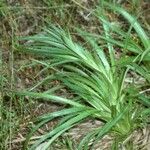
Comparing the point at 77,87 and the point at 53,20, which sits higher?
the point at 53,20

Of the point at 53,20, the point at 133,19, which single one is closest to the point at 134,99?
the point at 133,19

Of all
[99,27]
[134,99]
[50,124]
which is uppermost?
[99,27]

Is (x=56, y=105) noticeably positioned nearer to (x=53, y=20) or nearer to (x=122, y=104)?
(x=122, y=104)

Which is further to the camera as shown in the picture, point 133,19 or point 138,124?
point 133,19

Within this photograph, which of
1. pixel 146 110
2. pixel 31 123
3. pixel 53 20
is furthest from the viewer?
pixel 53 20

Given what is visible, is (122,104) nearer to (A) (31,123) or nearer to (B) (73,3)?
(A) (31,123)

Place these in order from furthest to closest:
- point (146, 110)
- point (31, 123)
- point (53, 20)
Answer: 1. point (53, 20)
2. point (31, 123)
3. point (146, 110)

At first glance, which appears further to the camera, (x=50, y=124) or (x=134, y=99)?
(x=50, y=124)

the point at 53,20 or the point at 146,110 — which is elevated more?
the point at 53,20

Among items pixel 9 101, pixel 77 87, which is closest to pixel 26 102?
pixel 9 101
